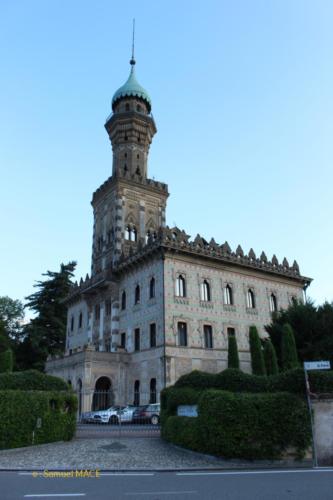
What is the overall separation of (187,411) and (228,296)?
2014 centimetres

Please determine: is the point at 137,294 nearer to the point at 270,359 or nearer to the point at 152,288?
the point at 152,288

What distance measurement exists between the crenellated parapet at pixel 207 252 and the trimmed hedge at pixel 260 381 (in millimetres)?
16219

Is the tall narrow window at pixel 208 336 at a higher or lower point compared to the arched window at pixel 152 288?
lower

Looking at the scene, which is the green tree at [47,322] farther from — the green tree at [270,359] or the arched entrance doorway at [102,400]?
the green tree at [270,359]

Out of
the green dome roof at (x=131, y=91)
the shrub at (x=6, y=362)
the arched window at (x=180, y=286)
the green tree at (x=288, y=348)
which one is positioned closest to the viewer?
the shrub at (x=6, y=362)

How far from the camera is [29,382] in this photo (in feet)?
59.5

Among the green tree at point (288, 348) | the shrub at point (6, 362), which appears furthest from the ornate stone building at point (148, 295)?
the green tree at point (288, 348)

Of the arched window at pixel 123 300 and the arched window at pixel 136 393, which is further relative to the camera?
the arched window at pixel 123 300

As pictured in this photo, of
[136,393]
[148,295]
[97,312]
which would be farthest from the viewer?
[97,312]

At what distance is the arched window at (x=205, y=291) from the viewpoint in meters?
34.5

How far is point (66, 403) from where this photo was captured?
1842cm

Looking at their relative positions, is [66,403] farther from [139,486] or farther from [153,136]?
[153,136]

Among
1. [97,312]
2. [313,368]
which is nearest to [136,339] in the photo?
[97,312]

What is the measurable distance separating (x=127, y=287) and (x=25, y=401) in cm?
2112
